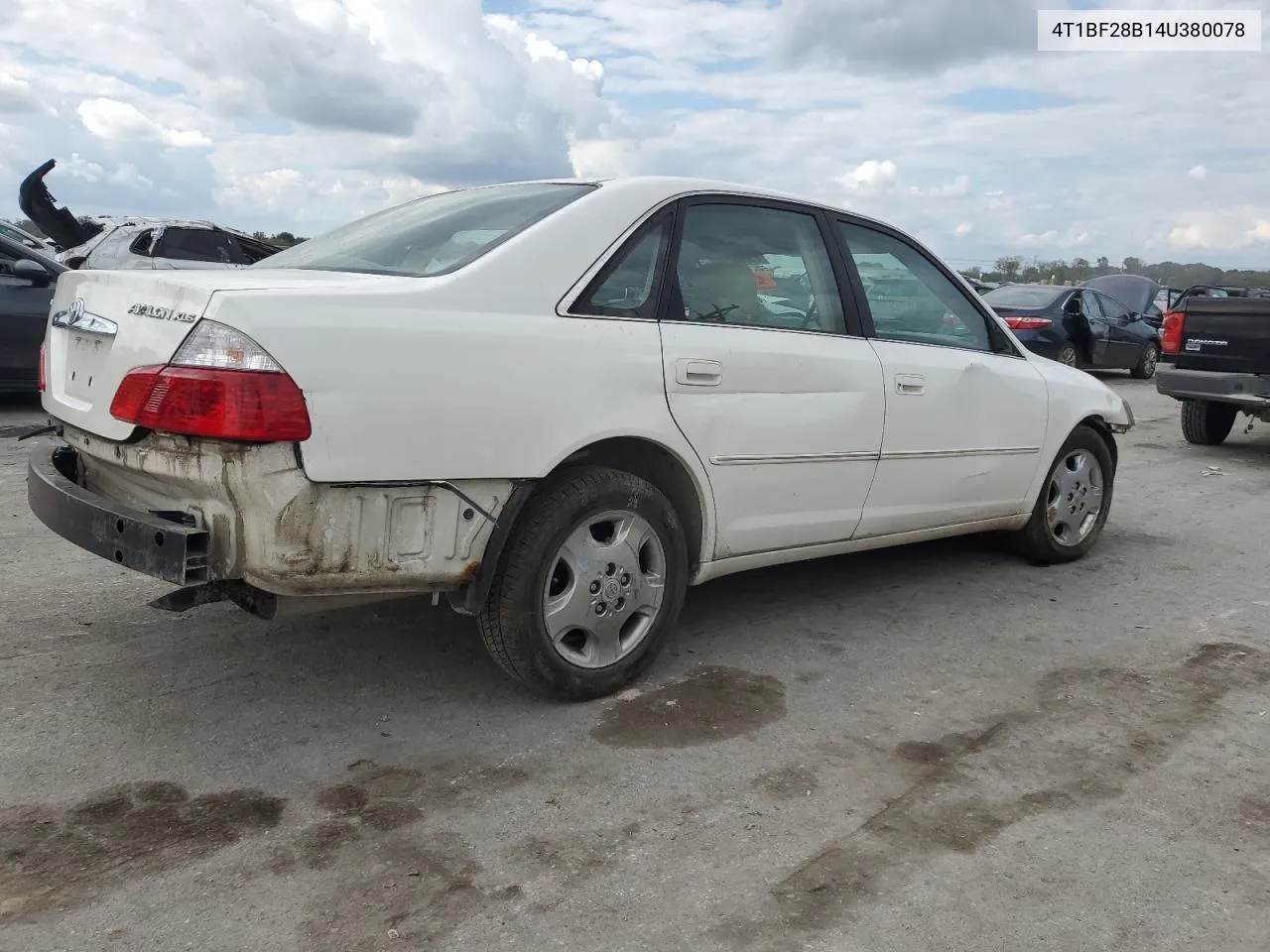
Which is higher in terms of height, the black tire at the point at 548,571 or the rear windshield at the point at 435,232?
the rear windshield at the point at 435,232

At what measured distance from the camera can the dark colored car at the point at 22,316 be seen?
8641 millimetres

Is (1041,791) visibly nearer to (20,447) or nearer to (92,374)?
(92,374)

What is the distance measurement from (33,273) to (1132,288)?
17344 millimetres

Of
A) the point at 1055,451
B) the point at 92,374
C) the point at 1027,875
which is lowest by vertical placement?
the point at 1027,875

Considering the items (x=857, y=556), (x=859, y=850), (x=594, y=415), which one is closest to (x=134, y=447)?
(x=594, y=415)

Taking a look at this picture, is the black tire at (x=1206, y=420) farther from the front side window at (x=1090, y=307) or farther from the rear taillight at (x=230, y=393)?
the rear taillight at (x=230, y=393)

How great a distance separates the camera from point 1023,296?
49.0 feet

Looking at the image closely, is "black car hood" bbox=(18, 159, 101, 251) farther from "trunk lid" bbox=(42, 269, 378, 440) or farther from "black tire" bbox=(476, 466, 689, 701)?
"black tire" bbox=(476, 466, 689, 701)

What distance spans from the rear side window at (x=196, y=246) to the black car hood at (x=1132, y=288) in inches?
529

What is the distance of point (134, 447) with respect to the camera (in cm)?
295

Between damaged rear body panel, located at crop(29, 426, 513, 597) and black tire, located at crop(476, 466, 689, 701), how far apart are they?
0.14 m

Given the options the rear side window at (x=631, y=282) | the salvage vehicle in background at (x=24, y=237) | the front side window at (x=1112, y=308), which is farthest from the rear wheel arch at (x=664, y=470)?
the front side window at (x=1112, y=308)

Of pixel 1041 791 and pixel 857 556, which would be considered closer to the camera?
pixel 1041 791

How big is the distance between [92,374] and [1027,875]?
282 cm
